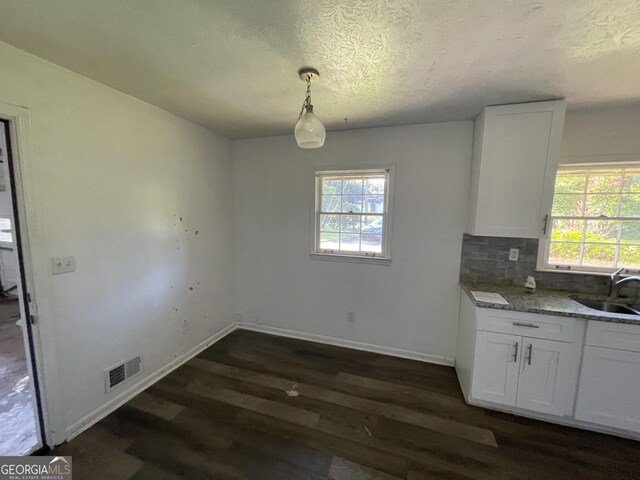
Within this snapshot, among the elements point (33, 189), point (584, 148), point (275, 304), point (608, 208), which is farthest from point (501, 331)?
point (33, 189)

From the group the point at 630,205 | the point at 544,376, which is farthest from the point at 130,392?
the point at 630,205

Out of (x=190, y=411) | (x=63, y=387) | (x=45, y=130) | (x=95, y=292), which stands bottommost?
(x=190, y=411)

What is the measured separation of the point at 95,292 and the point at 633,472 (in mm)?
3700

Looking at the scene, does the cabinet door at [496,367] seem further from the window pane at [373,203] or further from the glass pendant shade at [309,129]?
the glass pendant shade at [309,129]

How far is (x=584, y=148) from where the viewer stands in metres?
2.18

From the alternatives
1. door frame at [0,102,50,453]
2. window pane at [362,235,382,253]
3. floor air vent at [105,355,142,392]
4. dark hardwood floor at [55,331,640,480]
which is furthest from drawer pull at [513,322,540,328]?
door frame at [0,102,50,453]

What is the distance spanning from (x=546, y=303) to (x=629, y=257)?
980mm

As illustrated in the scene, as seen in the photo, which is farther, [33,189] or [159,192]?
[159,192]

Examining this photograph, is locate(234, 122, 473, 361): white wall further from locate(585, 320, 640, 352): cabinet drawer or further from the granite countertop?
locate(585, 320, 640, 352): cabinet drawer

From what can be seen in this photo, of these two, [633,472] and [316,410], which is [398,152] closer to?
[316,410]

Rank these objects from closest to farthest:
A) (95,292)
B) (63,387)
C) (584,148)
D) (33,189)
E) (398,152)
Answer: (33,189) < (63,387) < (95,292) < (584,148) < (398,152)

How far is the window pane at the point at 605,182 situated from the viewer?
7.11 feet

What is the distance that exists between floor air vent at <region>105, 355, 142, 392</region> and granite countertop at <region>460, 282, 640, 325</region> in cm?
285

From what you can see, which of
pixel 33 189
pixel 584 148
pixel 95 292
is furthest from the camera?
pixel 584 148
